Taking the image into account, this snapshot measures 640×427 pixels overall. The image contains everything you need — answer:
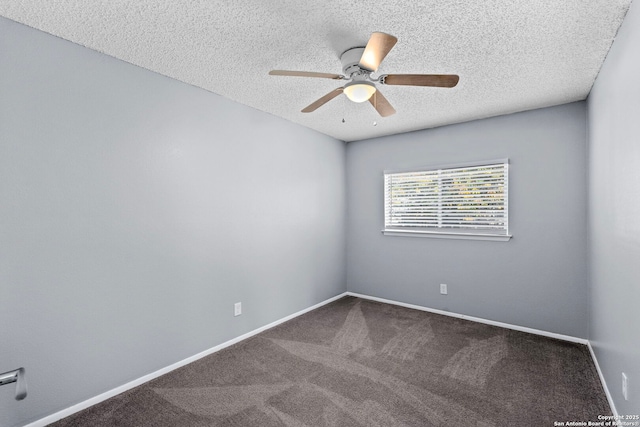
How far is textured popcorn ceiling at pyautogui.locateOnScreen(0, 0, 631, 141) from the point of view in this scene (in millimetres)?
1700

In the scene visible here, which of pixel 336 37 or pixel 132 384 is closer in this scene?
pixel 336 37

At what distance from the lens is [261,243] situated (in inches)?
134

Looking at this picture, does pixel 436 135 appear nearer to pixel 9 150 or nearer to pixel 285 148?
pixel 285 148

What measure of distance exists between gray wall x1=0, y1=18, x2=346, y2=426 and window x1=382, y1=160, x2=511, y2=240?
68.7 inches

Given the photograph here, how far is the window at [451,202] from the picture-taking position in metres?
3.55

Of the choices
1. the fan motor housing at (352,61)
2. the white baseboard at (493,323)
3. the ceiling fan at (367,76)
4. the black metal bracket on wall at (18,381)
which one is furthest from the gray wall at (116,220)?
the white baseboard at (493,323)

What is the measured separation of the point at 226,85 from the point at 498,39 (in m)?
2.09

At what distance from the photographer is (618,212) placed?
6.30 ft

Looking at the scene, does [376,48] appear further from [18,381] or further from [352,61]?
[18,381]

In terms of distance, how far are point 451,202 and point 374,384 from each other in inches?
94.3

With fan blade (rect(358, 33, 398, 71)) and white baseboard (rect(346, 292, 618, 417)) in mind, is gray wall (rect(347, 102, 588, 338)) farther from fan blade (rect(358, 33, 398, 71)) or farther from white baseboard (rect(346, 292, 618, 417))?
fan blade (rect(358, 33, 398, 71))

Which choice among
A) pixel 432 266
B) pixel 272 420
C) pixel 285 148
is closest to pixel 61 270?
pixel 272 420

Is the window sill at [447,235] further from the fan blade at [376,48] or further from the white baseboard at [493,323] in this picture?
the fan blade at [376,48]

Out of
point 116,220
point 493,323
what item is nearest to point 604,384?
A: point 493,323
